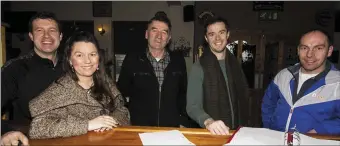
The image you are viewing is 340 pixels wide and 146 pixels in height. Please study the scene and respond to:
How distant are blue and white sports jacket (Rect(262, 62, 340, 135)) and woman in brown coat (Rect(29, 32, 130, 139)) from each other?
988 mm

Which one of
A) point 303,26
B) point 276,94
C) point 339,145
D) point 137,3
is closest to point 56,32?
point 276,94

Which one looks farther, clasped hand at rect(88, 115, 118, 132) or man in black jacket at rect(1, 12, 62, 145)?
man in black jacket at rect(1, 12, 62, 145)

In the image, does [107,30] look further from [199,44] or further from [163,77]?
[163,77]

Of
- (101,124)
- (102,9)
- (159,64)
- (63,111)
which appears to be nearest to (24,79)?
(63,111)

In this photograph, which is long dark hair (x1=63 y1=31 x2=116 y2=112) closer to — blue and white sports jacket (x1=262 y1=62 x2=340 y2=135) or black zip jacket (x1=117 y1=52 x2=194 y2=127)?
black zip jacket (x1=117 y1=52 x2=194 y2=127)

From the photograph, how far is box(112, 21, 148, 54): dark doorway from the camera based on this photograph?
7480mm

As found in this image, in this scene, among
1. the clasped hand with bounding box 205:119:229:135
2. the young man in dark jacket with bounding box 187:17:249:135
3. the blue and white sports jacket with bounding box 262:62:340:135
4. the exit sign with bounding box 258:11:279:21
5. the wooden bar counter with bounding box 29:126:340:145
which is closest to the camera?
the wooden bar counter with bounding box 29:126:340:145

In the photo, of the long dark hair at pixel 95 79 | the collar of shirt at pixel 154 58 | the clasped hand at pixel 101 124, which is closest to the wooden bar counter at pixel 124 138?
the clasped hand at pixel 101 124

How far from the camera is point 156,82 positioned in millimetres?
2312

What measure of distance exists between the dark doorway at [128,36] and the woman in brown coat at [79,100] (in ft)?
19.2

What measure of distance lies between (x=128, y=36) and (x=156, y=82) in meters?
5.37

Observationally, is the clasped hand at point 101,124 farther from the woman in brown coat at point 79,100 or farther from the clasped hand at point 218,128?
the clasped hand at point 218,128

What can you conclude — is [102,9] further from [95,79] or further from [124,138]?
[124,138]

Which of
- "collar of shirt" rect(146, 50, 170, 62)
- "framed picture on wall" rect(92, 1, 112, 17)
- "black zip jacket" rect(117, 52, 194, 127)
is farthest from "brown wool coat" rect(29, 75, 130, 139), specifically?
"framed picture on wall" rect(92, 1, 112, 17)
